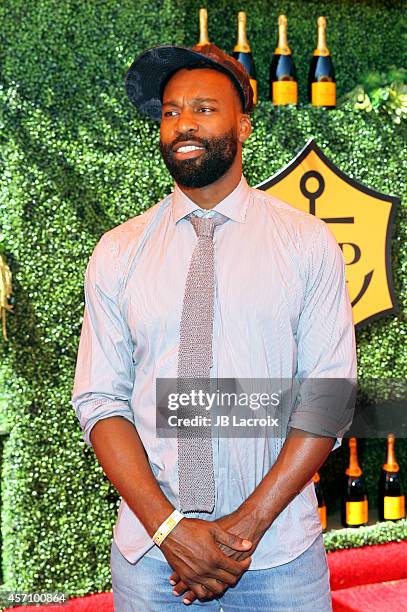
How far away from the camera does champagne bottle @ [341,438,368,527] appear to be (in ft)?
11.1

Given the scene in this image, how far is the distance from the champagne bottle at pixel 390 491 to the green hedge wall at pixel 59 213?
1171mm

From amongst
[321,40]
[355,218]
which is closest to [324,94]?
[321,40]

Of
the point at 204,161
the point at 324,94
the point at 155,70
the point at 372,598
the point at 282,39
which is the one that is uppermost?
the point at 282,39

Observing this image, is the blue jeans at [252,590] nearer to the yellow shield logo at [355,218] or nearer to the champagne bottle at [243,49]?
A: the yellow shield logo at [355,218]

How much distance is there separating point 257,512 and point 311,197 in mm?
1851

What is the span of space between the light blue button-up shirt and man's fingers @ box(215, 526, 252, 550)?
0.21ft

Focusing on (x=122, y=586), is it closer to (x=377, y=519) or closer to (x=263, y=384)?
(x=263, y=384)

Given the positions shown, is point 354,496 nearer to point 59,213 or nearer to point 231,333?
point 59,213

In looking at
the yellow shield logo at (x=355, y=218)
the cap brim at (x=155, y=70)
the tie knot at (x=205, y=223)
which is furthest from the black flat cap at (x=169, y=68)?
the yellow shield logo at (x=355, y=218)

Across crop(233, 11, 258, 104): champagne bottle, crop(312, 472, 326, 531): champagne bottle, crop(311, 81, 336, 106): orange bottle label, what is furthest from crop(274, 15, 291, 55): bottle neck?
crop(312, 472, 326, 531): champagne bottle

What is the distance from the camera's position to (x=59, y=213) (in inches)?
113

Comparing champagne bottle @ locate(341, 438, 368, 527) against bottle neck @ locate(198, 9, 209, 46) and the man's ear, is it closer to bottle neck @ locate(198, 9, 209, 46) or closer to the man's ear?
bottle neck @ locate(198, 9, 209, 46)

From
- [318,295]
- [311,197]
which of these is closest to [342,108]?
[311,197]

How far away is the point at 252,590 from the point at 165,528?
7.8 inches
